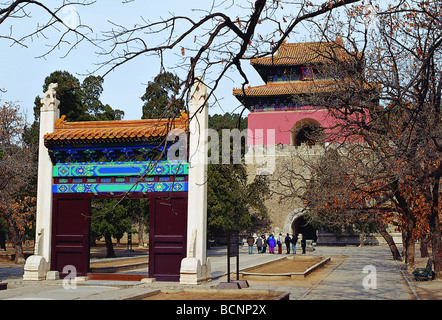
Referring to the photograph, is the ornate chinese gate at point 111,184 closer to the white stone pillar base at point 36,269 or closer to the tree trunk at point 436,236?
the white stone pillar base at point 36,269

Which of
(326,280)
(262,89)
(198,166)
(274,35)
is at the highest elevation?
(262,89)

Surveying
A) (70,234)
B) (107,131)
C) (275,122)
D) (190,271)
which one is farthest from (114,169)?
(275,122)

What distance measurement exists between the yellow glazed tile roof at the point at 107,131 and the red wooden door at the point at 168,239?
57.2 inches

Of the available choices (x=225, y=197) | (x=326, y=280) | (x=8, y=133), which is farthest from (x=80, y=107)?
(x=326, y=280)

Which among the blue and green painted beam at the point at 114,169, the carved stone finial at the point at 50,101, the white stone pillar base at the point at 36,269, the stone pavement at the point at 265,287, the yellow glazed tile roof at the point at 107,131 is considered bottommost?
the stone pavement at the point at 265,287

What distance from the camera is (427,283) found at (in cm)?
1175

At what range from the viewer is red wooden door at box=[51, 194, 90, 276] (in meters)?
11.6

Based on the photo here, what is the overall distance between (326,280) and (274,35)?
27.1 ft

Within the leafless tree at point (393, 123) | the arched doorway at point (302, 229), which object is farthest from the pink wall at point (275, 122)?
the leafless tree at point (393, 123)

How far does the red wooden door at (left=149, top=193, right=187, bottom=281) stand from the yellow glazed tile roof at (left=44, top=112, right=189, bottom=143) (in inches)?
57.2

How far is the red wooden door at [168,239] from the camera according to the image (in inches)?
437

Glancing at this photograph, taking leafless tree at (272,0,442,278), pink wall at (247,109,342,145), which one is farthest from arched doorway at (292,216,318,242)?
leafless tree at (272,0,442,278)

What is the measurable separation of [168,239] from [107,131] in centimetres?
283
